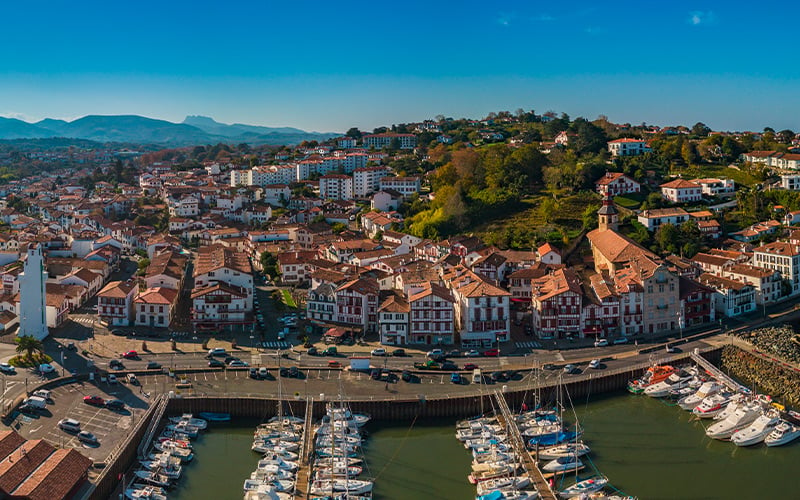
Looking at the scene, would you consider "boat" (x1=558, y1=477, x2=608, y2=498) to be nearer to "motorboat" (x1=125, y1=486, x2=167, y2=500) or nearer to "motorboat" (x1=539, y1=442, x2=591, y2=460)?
"motorboat" (x1=539, y1=442, x2=591, y2=460)

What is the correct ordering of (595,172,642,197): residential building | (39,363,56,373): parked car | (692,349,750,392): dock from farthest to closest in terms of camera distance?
(595,172,642,197): residential building < (39,363,56,373): parked car < (692,349,750,392): dock

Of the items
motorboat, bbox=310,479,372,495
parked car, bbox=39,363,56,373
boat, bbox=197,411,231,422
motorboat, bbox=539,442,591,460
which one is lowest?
motorboat, bbox=310,479,372,495

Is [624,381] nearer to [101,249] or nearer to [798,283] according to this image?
[798,283]

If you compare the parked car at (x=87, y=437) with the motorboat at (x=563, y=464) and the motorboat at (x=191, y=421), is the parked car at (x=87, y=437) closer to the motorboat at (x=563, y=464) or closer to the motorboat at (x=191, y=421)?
the motorboat at (x=191, y=421)

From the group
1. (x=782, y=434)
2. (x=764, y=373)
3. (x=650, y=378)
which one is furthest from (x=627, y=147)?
(x=782, y=434)

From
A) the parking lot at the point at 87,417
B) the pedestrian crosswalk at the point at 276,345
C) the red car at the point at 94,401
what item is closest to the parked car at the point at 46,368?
the parking lot at the point at 87,417

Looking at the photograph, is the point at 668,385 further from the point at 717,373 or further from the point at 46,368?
the point at 46,368

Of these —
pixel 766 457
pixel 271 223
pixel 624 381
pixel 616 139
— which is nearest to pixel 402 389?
pixel 624 381

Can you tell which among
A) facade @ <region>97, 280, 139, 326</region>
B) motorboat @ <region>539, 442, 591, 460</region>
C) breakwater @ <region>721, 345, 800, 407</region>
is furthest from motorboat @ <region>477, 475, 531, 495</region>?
facade @ <region>97, 280, 139, 326</region>
